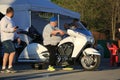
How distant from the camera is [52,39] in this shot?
13.3 metres

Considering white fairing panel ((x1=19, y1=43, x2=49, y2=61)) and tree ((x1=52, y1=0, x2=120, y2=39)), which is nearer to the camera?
white fairing panel ((x1=19, y1=43, x2=49, y2=61))

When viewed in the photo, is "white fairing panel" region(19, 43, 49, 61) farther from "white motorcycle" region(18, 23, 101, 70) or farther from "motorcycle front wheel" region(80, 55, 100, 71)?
"motorcycle front wheel" region(80, 55, 100, 71)

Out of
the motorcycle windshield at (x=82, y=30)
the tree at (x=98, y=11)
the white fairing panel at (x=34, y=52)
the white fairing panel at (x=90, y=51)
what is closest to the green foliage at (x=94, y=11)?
the tree at (x=98, y=11)

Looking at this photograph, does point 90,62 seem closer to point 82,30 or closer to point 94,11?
point 82,30

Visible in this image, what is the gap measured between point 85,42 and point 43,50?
4.23 feet

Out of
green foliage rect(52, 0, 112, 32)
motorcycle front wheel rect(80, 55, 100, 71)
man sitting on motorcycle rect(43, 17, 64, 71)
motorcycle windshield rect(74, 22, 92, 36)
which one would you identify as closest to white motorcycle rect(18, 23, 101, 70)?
motorcycle front wheel rect(80, 55, 100, 71)

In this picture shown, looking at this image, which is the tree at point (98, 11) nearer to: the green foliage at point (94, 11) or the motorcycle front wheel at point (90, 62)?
the green foliage at point (94, 11)

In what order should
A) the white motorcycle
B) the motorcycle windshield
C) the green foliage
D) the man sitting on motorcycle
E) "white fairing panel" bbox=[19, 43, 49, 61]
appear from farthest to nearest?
the green foliage
the motorcycle windshield
"white fairing panel" bbox=[19, 43, 49, 61]
the white motorcycle
the man sitting on motorcycle

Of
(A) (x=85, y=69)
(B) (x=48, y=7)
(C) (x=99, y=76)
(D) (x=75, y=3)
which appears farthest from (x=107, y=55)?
(D) (x=75, y=3)

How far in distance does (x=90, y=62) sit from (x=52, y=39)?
132 centimetres

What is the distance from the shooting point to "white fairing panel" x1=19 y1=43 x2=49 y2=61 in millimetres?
13568

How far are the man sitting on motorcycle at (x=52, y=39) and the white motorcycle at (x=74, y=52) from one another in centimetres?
17

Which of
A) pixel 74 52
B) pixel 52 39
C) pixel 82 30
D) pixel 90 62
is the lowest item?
pixel 90 62

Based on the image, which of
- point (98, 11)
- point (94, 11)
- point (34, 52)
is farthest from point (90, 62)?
point (98, 11)
